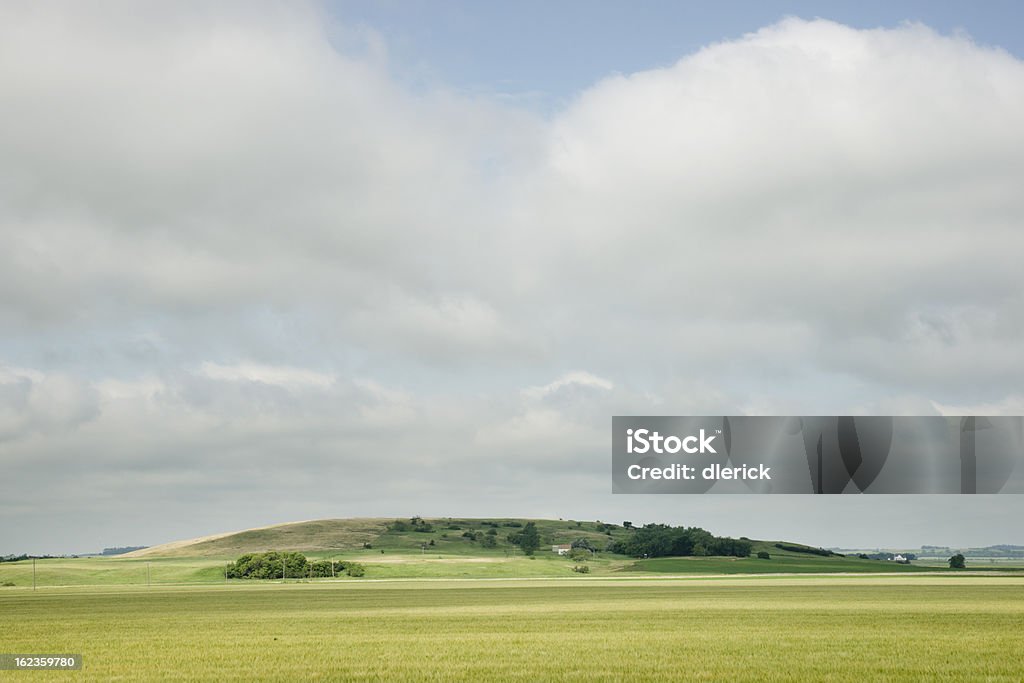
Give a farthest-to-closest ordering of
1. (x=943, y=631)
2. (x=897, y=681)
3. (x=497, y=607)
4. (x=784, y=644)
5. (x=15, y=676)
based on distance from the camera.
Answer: (x=497, y=607) < (x=943, y=631) < (x=784, y=644) < (x=15, y=676) < (x=897, y=681)

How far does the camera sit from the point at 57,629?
196ft

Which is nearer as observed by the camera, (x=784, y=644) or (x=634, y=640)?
(x=784, y=644)

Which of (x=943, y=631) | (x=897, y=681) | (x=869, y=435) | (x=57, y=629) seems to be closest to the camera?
(x=897, y=681)

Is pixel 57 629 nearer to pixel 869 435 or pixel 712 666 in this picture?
pixel 712 666

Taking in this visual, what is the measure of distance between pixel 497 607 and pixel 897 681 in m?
50.6

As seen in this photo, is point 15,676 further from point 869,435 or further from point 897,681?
point 869,435

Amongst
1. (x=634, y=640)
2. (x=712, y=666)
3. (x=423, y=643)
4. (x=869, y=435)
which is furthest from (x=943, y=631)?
(x=869, y=435)

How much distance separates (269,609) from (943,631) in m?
50.7

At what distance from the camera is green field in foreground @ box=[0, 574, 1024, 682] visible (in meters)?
33.1

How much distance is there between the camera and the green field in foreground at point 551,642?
3312 centimetres

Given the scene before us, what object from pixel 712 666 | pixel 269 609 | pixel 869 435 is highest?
pixel 869 435

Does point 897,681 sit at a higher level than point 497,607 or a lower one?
higher

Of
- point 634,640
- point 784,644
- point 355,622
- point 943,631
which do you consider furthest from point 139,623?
point 943,631

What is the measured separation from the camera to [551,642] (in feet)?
144
